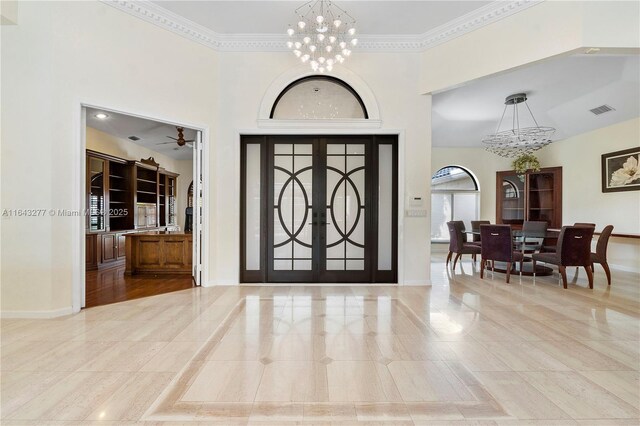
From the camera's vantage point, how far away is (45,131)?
3.57 metres

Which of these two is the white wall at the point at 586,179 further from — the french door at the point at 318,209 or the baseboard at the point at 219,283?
the baseboard at the point at 219,283

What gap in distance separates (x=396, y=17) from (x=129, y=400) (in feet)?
16.9

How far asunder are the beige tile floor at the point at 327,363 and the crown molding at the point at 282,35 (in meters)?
3.78

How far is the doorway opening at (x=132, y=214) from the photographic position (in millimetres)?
5074

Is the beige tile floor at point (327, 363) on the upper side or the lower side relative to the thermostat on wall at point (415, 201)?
lower

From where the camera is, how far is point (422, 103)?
5.10 meters

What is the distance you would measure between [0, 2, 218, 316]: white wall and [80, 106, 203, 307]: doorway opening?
36cm

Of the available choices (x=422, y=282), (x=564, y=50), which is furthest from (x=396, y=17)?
(x=422, y=282)

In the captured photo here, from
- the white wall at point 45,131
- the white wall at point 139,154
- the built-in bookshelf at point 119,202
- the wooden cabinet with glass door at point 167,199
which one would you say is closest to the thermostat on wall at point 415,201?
the white wall at point 45,131

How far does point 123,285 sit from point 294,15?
15.9 feet

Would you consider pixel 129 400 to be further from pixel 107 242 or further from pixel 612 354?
pixel 107 242

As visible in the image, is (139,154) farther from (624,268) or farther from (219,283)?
(624,268)

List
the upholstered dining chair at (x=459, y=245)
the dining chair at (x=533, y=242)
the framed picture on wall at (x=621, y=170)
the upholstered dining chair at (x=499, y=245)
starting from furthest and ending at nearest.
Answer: the upholstered dining chair at (x=459, y=245) < the framed picture on wall at (x=621, y=170) < the dining chair at (x=533, y=242) < the upholstered dining chair at (x=499, y=245)

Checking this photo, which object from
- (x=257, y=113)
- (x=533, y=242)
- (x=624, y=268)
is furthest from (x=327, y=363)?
(x=624, y=268)
